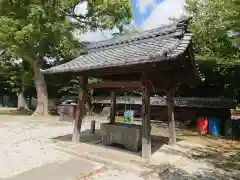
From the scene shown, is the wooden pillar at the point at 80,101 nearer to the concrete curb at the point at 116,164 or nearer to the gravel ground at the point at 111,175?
the concrete curb at the point at 116,164

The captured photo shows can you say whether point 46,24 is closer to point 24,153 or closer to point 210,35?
point 210,35

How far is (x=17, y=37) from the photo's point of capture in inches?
584

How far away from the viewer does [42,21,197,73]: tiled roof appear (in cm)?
600

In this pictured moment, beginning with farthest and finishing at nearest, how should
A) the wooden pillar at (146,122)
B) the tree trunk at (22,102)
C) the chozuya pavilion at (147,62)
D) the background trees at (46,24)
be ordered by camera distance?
the tree trunk at (22,102)
the background trees at (46,24)
the wooden pillar at (146,122)
the chozuya pavilion at (147,62)

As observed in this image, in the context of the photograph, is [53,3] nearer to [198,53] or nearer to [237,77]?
[198,53]

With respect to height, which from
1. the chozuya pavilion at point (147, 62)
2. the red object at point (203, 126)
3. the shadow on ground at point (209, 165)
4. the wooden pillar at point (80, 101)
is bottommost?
the shadow on ground at point (209, 165)

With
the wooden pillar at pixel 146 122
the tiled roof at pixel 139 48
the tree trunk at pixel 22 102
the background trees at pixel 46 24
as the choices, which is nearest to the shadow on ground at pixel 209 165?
the wooden pillar at pixel 146 122

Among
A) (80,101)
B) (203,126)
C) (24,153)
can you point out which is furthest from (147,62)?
(203,126)

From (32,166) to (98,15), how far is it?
14.0 meters

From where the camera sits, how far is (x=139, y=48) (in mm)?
7340

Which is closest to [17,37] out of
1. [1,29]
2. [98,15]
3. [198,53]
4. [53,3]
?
[1,29]

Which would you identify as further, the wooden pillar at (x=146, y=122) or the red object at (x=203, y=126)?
the red object at (x=203, y=126)

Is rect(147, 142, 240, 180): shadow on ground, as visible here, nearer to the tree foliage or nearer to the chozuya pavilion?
the chozuya pavilion

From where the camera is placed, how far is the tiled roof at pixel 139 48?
6004 mm
